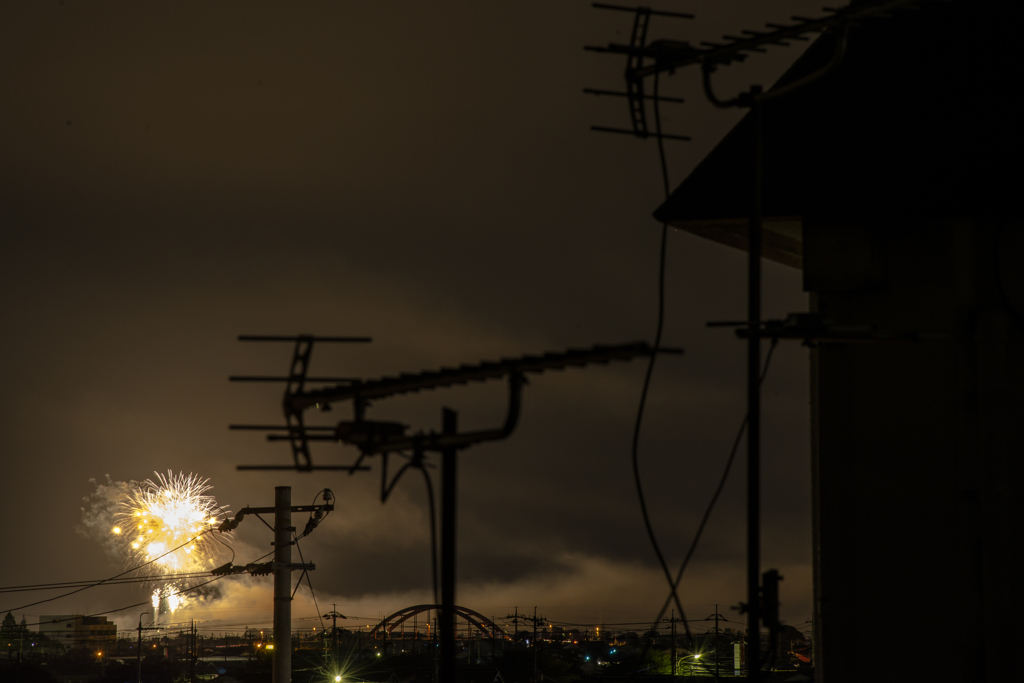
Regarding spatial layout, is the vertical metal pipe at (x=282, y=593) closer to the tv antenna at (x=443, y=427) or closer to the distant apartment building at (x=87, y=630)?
the tv antenna at (x=443, y=427)

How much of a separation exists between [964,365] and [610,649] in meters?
119

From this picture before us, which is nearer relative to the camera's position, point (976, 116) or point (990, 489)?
point (990, 489)

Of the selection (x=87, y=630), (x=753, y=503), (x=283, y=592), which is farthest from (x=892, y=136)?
(x=87, y=630)

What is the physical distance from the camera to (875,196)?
13109 millimetres

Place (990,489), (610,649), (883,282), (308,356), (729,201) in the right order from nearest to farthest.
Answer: (308,356), (990,489), (883,282), (729,201), (610,649)

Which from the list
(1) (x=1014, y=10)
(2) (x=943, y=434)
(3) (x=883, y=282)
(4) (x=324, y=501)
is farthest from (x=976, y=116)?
(4) (x=324, y=501)

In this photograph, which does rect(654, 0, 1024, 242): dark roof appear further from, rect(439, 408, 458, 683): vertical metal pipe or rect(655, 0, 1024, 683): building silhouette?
rect(439, 408, 458, 683): vertical metal pipe

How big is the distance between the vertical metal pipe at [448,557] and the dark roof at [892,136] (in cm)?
811

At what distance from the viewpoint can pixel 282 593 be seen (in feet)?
97.1

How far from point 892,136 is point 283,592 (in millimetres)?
22563

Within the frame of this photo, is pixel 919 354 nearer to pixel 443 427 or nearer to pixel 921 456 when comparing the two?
pixel 921 456

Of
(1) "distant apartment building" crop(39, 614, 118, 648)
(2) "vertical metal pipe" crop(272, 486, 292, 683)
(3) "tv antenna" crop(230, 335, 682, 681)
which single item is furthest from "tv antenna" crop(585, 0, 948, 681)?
(1) "distant apartment building" crop(39, 614, 118, 648)

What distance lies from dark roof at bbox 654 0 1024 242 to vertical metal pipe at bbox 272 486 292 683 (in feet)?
65.8

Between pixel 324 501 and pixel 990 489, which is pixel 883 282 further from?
pixel 324 501
